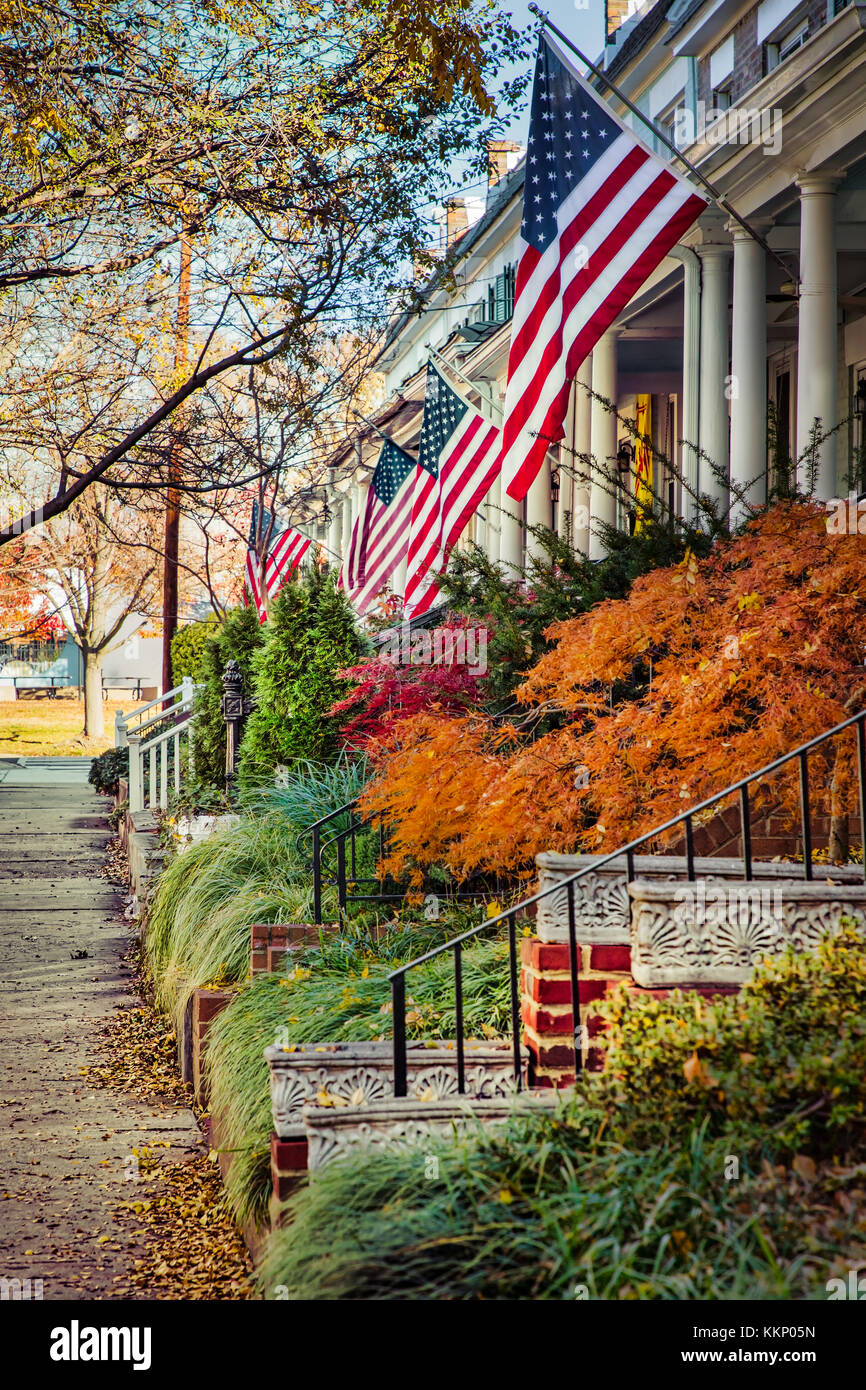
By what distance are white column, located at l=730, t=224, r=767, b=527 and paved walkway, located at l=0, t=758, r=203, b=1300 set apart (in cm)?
653

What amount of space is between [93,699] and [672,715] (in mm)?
31438

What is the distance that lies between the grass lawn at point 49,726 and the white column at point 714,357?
21.5 meters

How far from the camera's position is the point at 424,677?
8.59 meters

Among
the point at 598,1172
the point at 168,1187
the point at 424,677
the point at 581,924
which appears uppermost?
the point at 424,677

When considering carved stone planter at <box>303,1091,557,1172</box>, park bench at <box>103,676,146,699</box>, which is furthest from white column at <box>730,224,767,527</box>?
park bench at <box>103,676,146,699</box>

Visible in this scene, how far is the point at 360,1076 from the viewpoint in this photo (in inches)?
188

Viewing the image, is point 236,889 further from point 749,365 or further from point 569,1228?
point 749,365

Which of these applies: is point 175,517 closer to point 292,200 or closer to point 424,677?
point 292,200

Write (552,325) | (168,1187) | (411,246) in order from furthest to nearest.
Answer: (411,246) → (552,325) → (168,1187)

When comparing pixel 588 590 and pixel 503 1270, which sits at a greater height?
pixel 588 590

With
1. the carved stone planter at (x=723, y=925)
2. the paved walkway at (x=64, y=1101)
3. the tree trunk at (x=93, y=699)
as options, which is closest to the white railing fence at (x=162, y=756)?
the paved walkway at (x=64, y=1101)

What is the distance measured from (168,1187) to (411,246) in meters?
8.29

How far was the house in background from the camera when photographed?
381 inches
